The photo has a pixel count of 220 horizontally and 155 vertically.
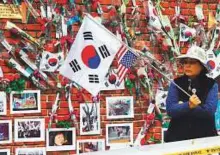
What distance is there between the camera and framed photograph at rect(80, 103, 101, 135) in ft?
20.4

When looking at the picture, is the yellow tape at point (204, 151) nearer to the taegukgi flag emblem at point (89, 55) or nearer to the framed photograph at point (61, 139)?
the taegukgi flag emblem at point (89, 55)

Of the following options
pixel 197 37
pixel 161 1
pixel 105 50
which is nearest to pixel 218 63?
pixel 197 37

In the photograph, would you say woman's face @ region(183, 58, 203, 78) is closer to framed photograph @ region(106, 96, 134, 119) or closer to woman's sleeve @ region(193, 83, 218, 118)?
woman's sleeve @ region(193, 83, 218, 118)

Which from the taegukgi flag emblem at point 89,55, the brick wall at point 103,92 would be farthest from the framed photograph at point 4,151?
the taegukgi flag emblem at point 89,55

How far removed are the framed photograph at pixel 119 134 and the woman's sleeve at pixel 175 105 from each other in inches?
61.6

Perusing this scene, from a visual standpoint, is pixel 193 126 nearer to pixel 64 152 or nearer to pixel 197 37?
pixel 64 152

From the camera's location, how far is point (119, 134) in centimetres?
644

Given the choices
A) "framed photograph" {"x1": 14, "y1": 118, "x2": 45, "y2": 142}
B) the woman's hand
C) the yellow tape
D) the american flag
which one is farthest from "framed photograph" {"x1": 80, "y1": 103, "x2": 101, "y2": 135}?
the yellow tape

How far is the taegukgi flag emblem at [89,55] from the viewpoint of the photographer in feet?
19.8

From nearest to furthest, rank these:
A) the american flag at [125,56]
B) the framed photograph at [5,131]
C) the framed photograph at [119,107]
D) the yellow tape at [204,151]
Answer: the yellow tape at [204,151]
the american flag at [125,56]
the framed photograph at [5,131]
the framed photograph at [119,107]

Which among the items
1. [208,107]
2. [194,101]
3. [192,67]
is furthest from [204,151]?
[192,67]

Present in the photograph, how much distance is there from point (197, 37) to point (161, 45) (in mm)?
538

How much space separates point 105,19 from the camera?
6.30m

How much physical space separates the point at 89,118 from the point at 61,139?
0.40 metres
